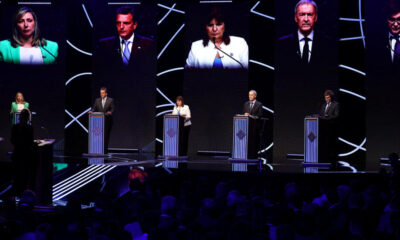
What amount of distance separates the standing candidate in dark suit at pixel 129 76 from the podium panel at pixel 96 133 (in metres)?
1.58

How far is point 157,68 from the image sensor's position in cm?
1327

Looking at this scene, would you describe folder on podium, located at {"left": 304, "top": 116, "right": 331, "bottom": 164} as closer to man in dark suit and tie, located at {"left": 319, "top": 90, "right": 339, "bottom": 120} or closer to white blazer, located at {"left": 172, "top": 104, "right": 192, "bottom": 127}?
man in dark suit and tie, located at {"left": 319, "top": 90, "right": 339, "bottom": 120}

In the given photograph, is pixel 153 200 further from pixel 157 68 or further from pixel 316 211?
pixel 157 68

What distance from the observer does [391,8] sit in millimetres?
11836

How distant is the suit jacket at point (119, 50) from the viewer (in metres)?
13.1

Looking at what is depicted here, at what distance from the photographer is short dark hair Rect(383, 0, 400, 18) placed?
11820 mm

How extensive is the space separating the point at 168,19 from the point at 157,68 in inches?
47.6

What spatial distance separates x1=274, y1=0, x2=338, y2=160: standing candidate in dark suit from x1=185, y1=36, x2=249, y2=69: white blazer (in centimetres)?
80

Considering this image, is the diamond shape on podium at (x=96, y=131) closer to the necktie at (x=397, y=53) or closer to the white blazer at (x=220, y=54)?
the white blazer at (x=220, y=54)

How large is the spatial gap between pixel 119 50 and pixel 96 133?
8.22 ft

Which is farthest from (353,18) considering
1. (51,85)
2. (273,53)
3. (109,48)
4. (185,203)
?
(185,203)

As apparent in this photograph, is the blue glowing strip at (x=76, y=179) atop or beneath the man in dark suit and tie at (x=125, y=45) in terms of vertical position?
beneath

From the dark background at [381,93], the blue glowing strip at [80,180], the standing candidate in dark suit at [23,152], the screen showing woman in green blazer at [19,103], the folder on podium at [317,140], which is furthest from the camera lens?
the screen showing woman in green blazer at [19,103]

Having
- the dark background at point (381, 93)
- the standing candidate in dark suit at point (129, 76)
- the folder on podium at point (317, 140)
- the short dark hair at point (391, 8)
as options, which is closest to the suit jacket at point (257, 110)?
the folder on podium at point (317, 140)
